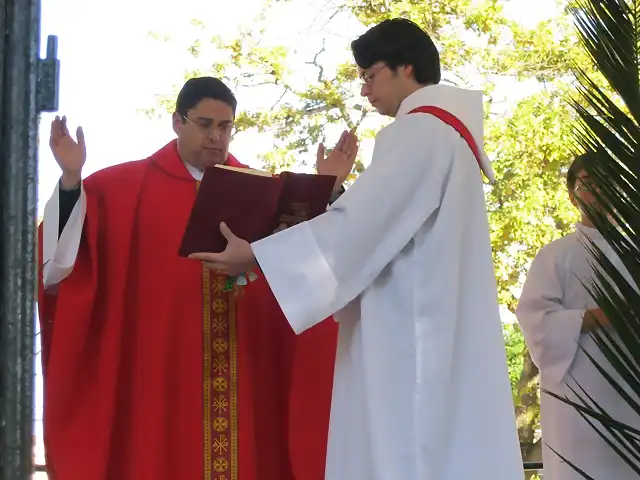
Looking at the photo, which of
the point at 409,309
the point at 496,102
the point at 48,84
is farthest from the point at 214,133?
the point at 496,102

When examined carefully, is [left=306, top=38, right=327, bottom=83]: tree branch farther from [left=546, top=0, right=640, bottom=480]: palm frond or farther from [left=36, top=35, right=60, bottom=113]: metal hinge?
[left=36, top=35, right=60, bottom=113]: metal hinge

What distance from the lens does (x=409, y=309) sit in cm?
221

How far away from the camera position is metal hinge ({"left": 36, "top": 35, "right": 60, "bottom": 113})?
1.03m

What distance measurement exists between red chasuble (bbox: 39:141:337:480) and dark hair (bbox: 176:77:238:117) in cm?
31

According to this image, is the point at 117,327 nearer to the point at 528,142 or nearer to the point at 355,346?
the point at 355,346

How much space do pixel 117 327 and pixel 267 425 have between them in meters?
0.61

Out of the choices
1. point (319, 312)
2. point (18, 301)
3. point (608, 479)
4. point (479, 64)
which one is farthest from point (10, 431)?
point (479, 64)

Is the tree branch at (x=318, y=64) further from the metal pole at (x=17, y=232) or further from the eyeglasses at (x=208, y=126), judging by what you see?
the metal pole at (x=17, y=232)

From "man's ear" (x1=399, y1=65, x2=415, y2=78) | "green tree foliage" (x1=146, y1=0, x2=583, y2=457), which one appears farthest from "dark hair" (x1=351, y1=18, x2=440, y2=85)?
"green tree foliage" (x1=146, y1=0, x2=583, y2=457)

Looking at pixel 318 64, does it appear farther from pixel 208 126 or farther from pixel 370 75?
pixel 370 75

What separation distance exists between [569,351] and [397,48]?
1.42 metres

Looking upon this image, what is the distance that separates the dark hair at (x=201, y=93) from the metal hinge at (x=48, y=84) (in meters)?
1.84

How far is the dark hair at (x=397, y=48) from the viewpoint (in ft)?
7.87

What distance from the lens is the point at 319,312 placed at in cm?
216
